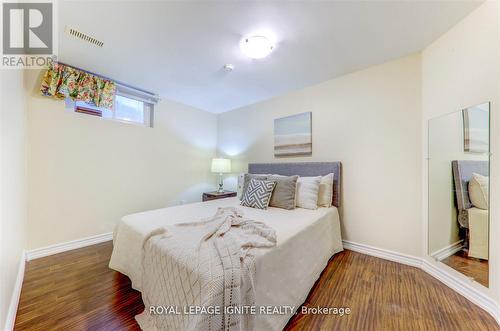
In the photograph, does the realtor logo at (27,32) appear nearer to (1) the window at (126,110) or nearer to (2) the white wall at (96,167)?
(2) the white wall at (96,167)

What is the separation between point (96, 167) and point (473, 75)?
410cm

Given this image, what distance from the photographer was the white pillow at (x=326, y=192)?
2.40m

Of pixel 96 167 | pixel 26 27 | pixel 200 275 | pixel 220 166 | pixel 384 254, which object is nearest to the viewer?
pixel 200 275

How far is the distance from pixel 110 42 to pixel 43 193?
1.85 meters

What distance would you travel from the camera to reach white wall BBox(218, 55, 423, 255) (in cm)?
206

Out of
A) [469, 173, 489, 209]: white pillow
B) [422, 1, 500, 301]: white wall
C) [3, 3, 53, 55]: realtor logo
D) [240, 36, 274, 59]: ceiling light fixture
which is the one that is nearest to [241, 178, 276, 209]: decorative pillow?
[240, 36, 274, 59]: ceiling light fixture

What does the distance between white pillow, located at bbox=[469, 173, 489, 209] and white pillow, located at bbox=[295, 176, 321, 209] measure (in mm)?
1286

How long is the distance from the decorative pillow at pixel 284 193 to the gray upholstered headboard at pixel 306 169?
1.55 ft

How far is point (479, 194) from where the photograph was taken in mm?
1536

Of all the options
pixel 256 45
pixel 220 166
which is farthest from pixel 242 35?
pixel 220 166

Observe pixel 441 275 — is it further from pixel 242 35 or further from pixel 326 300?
pixel 242 35

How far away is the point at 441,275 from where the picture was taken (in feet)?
5.77

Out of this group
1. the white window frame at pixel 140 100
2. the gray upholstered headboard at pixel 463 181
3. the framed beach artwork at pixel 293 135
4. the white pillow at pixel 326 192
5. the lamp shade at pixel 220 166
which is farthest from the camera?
the lamp shade at pixel 220 166

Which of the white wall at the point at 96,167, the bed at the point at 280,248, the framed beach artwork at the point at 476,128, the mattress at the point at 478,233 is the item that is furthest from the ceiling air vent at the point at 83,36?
the mattress at the point at 478,233
